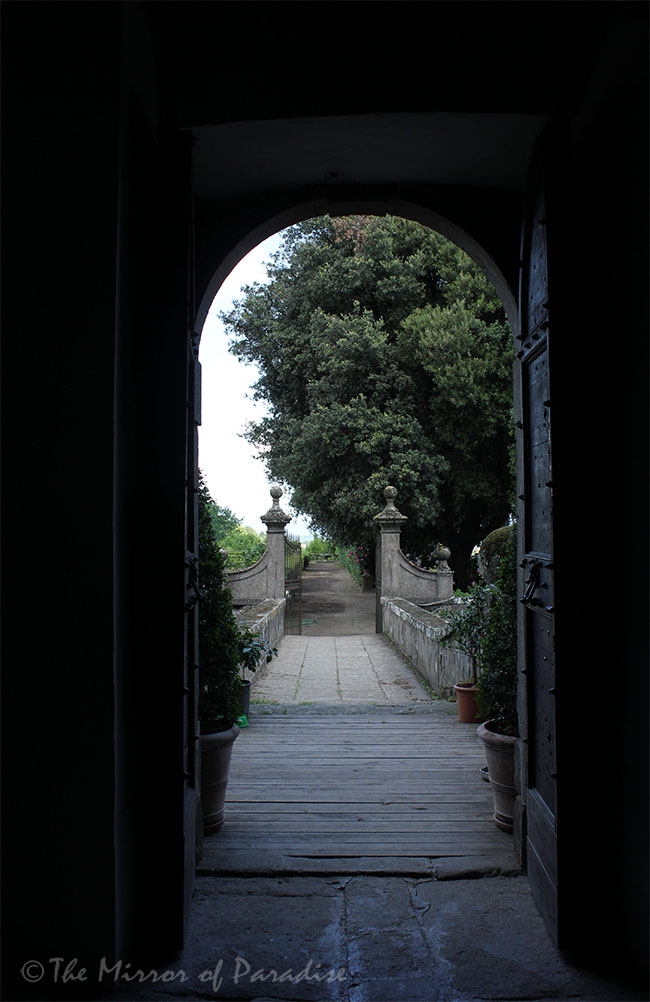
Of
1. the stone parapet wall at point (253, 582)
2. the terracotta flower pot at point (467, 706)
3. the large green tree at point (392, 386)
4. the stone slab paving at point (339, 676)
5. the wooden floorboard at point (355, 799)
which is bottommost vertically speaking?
the stone slab paving at point (339, 676)

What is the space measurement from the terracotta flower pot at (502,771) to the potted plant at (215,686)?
4.62 feet

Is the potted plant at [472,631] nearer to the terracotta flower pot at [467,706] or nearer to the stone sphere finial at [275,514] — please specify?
the terracotta flower pot at [467,706]

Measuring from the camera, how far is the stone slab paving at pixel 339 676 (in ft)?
26.5

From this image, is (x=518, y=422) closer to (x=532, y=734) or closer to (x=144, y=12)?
(x=532, y=734)

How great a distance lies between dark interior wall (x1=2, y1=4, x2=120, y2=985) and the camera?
2.41 meters

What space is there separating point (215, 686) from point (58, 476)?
1916 mm

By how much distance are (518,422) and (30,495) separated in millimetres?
2359

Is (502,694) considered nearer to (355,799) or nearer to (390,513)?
(355,799)

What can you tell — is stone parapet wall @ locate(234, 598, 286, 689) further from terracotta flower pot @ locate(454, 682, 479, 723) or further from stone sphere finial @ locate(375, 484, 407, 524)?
stone sphere finial @ locate(375, 484, 407, 524)

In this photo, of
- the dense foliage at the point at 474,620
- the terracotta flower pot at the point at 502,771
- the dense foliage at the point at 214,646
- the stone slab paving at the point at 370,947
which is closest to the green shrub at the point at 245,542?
the dense foliage at the point at 474,620

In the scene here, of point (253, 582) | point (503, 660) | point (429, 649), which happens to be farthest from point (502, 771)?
point (253, 582)

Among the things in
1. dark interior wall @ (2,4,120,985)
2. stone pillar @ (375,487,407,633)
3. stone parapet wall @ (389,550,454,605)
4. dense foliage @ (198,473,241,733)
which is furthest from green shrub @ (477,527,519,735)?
stone pillar @ (375,487,407,633)

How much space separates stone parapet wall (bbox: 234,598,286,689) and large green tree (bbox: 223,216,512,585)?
3.96 meters

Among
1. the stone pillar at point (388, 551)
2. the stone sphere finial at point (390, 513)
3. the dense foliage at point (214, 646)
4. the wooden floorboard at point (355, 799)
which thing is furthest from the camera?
the stone sphere finial at point (390, 513)
